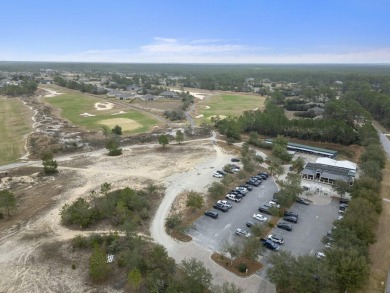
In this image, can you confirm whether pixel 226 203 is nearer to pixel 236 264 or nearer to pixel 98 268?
pixel 236 264

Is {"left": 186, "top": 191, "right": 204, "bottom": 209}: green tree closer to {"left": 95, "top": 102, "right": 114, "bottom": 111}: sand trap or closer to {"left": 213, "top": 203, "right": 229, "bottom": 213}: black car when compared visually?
{"left": 213, "top": 203, "right": 229, "bottom": 213}: black car

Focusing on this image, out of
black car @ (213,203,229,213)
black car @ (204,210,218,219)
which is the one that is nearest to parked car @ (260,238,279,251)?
black car @ (204,210,218,219)

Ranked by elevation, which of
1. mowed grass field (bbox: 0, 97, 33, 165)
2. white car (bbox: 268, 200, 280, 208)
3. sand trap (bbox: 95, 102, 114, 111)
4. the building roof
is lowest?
sand trap (bbox: 95, 102, 114, 111)

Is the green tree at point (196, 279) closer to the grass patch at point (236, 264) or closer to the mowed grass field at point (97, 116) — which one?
the grass patch at point (236, 264)

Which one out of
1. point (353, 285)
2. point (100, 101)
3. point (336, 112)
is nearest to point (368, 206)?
point (353, 285)

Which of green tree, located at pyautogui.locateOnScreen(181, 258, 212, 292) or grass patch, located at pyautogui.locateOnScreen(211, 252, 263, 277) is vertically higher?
green tree, located at pyautogui.locateOnScreen(181, 258, 212, 292)

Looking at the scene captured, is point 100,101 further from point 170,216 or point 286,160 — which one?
point 170,216
